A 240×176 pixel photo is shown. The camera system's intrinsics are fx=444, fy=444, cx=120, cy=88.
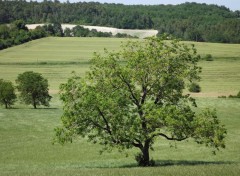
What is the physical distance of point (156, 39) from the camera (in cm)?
2894

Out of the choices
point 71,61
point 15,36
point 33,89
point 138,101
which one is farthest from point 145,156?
point 15,36

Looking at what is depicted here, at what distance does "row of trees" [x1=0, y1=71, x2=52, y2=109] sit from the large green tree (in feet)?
156

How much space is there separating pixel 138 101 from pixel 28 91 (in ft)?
163

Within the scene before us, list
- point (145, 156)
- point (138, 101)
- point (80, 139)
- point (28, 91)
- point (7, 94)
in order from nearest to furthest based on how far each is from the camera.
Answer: point (145, 156) < point (138, 101) < point (80, 139) < point (7, 94) < point (28, 91)

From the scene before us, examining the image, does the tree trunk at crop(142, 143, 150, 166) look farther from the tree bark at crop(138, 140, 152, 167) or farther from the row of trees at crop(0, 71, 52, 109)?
the row of trees at crop(0, 71, 52, 109)

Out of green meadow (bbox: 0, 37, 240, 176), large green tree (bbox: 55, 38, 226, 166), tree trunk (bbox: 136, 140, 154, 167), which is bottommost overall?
green meadow (bbox: 0, 37, 240, 176)

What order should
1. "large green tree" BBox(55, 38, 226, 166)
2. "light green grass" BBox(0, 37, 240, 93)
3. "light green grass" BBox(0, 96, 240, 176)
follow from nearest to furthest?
1. "light green grass" BBox(0, 96, 240, 176)
2. "large green tree" BBox(55, 38, 226, 166)
3. "light green grass" BBox(0, 37, 240, 93)

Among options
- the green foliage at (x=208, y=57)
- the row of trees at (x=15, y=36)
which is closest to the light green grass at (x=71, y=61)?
the green foliage at (x=208, y=57)

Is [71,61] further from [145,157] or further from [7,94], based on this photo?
[145,157]

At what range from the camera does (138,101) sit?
2898 cm

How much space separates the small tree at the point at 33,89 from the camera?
75.3m

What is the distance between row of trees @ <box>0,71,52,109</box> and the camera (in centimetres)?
7512

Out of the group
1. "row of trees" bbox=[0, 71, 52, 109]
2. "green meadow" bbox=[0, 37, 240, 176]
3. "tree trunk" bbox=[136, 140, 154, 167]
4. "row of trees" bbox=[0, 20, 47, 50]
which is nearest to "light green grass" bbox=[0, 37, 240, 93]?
"green meadow" bbox=[0, 37, 240, 176]

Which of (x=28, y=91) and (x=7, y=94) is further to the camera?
(x=28, y=91)
